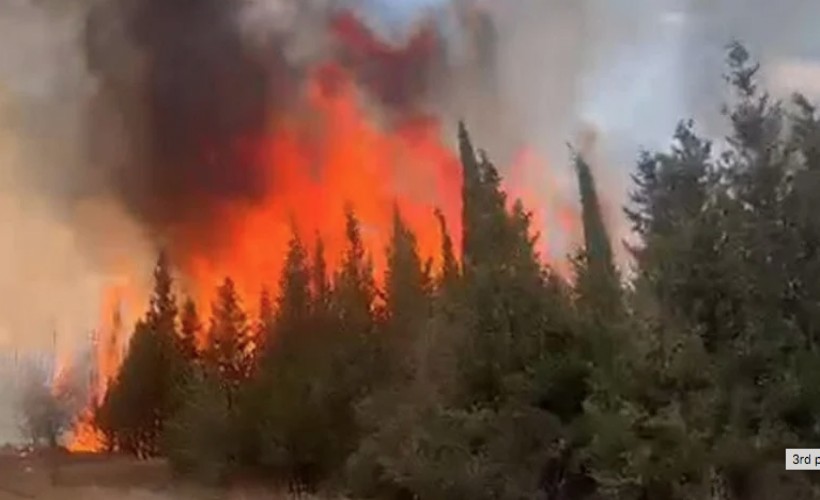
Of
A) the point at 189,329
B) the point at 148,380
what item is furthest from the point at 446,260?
the point at 148,380

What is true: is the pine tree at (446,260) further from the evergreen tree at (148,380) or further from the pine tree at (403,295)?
the evergreen tree at (148,380)

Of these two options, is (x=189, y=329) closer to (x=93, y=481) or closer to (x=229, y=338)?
(x=229, y=338)

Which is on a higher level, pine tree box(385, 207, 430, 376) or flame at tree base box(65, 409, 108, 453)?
pine tree box(385, 207, 430, 376)

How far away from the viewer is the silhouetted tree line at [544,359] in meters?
11.5

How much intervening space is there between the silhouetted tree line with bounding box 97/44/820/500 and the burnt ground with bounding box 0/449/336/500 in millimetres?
623

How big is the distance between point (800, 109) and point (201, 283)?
54.8ft

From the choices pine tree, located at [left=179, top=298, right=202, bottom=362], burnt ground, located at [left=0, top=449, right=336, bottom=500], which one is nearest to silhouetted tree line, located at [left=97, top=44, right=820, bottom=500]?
pine tree, located at [left=179, top=298, right=202, bottom=362]

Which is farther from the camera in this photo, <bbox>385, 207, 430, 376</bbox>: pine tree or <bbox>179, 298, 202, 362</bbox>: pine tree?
<bbox>179, 298, 202, 362</bbox>: pine tree

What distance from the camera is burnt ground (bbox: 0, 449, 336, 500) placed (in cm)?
1798

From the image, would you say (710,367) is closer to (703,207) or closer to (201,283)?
(703,207)

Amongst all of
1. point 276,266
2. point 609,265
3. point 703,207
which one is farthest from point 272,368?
point 703,207

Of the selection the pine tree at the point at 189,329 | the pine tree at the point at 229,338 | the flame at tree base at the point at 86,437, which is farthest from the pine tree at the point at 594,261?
the flame at tree base at the point at 86,437

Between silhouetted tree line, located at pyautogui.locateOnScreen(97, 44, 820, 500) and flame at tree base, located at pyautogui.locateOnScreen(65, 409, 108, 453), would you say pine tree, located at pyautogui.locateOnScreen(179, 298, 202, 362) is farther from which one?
flame at tree base, located at pyautogui.locateOnScreen(65, 409, 108, 453)

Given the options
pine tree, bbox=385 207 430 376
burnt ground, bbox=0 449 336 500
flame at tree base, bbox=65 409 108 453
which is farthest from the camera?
flame at tree base, bbox=65 409 108 453
